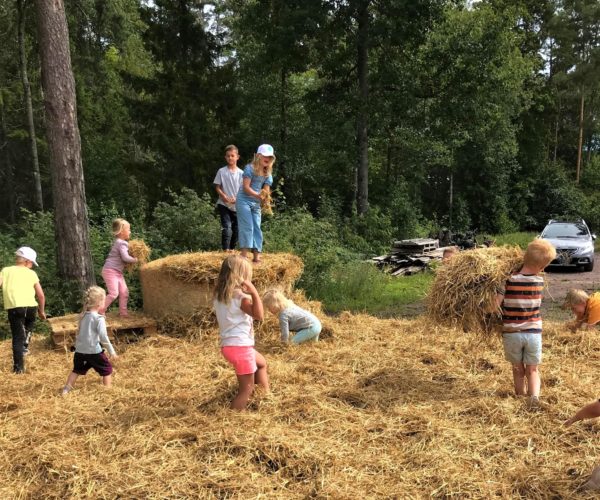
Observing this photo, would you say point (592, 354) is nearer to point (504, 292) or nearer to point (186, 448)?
point (504, 292)

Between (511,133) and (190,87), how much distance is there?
1792 centimetres

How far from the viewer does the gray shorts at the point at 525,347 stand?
15.1ft

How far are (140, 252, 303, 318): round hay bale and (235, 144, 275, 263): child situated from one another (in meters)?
0.34

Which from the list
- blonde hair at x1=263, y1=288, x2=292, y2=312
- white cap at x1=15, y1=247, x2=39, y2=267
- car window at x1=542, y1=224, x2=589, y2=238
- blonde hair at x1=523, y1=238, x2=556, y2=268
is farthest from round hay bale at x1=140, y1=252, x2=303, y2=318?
car window at x1=542, y1=224, x2=589, y2=238

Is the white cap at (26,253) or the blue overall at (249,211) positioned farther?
the blue overall at (249,211)

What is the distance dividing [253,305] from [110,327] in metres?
3.80

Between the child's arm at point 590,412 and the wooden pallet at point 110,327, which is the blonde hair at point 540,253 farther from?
the wooden pallet at point 110,327

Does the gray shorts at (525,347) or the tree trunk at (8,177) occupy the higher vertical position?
the tree trunk at (8,177)

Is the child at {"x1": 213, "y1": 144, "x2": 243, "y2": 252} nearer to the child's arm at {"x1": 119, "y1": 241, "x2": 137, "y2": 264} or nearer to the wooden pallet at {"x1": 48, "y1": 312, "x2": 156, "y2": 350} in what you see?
the child's arm at {"x1": 119, "y1": 241, "x2": 137, "y2": 264}

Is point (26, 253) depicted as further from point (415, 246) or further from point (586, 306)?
point (415, 246)

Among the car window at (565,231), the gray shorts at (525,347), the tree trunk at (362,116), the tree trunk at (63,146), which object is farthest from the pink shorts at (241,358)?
the tree trunk at (362,116)

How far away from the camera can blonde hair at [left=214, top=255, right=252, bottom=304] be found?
172 inches

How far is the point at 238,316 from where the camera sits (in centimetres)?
444

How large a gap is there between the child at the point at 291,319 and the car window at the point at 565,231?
1220cm
